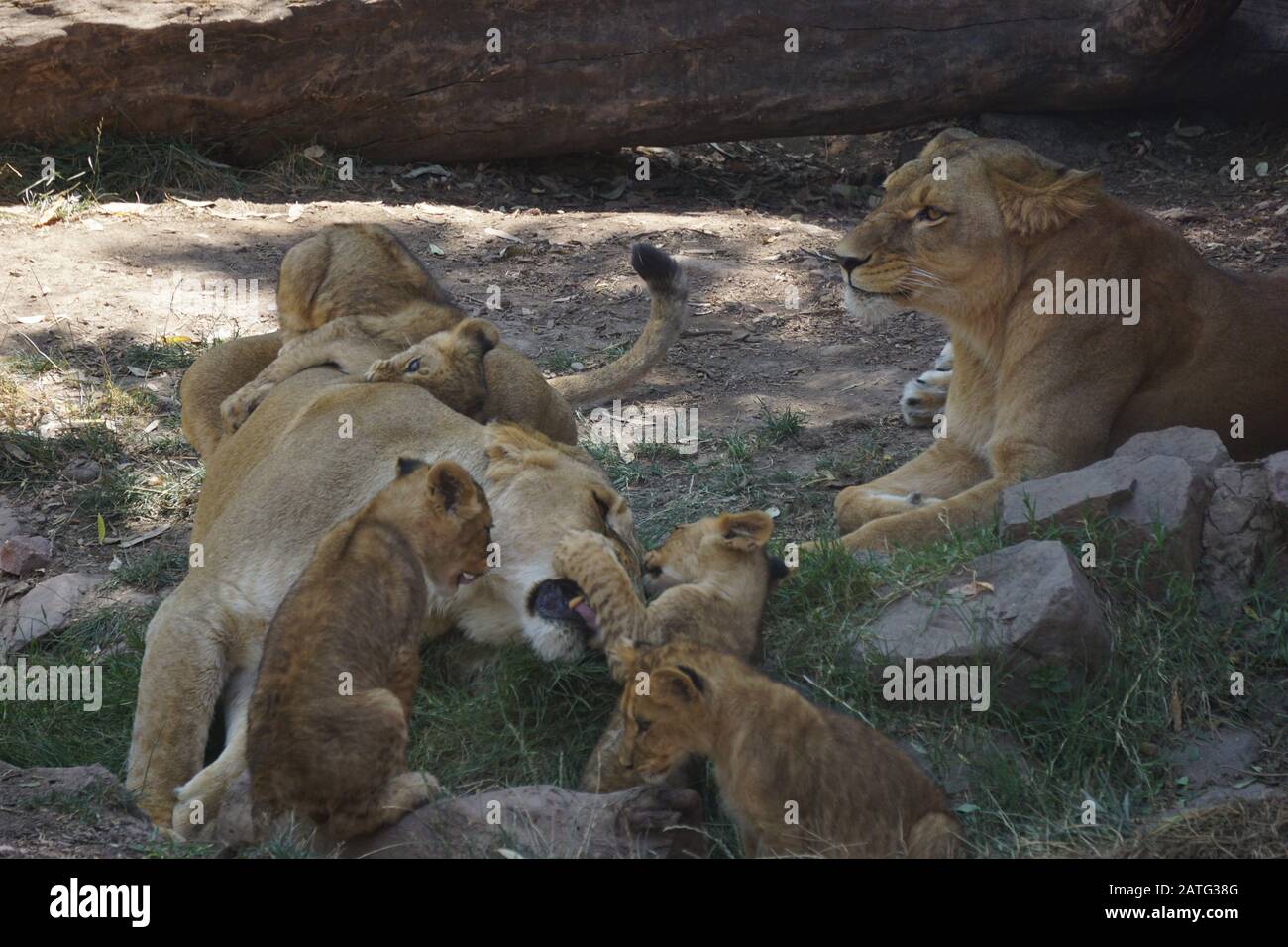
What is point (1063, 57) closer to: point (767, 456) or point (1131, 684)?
point (767, 456)

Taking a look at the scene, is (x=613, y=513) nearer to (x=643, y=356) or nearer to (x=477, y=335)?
(x=477, y=335)

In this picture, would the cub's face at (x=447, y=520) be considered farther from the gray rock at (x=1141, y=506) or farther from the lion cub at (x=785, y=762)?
the gray rock at (x=1141, y=506)

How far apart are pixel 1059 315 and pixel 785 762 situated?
9.09 feet

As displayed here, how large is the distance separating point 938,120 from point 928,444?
4.90 m

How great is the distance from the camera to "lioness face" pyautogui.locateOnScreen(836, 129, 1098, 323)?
19.5ft

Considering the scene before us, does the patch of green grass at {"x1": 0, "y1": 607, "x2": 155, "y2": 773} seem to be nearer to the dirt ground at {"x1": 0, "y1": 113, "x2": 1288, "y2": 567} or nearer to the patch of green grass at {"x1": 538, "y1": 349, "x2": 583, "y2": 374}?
the dirt ground at {"x1": 0, "y1": 113, "x2": 1288, "y2": 567}

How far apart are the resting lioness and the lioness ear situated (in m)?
2.09

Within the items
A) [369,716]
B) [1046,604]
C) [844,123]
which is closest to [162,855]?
[369,716]

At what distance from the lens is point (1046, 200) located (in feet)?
19.4

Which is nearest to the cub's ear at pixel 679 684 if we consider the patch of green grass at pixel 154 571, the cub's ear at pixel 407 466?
the cub's ear at pixel 407 466

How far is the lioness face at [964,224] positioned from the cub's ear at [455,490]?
230cm

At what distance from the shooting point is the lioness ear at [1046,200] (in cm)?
591

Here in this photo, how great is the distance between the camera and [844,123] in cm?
1087

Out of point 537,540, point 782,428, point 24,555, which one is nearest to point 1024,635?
point 537,540
